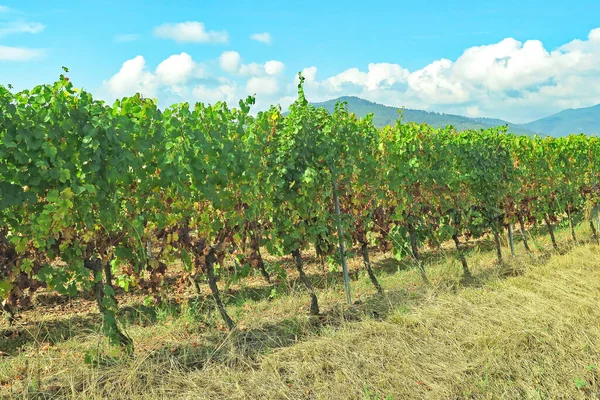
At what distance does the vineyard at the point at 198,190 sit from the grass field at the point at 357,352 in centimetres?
38

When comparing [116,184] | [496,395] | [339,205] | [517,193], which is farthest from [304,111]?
[517,193]

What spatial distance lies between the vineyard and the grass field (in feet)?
1.26

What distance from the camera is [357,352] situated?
469 cm

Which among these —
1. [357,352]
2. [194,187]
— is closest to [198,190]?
[194,187]

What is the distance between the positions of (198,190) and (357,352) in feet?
7.65

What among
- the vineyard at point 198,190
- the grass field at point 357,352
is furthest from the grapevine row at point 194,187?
the grass field at point 357,352

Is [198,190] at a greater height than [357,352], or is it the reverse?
[198,190]

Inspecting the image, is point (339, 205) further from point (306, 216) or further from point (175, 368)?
point (175, 368)

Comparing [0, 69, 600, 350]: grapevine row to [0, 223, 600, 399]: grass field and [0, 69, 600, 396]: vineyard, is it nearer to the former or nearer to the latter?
[0, 69, 600, 396]: vineyard

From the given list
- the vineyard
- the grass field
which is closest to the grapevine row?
the vineyard

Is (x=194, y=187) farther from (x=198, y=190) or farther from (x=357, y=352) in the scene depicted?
(x=357, y=352)

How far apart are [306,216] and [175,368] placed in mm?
2582

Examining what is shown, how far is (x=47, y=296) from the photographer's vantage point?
26.6 feet

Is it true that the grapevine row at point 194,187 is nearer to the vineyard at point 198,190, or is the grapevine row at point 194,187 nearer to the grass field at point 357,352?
the vineyard at point 198,190
